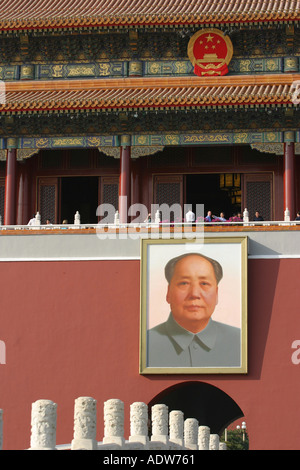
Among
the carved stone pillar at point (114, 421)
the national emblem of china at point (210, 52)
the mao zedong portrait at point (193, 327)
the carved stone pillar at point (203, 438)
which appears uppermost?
the national emblem of china at point (210, 52)

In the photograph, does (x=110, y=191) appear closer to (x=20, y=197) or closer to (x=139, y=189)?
(x=139, y=189)

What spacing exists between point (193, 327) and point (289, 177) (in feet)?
14.6

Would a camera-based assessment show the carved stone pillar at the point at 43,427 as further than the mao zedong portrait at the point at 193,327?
No

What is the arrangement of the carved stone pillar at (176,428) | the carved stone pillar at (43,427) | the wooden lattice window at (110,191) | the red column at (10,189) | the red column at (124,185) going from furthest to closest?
the wooden lattice window at (110,191), the red column at (10,189), the red column at (124,185), the carved stone pillar at (176,428), the carved stone pillar at (43,427)

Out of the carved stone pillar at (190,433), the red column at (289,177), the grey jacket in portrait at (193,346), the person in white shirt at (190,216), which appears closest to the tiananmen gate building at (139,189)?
the red column at (289,177)

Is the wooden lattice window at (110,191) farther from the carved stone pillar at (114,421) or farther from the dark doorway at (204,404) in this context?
the carved stone pillar at (114,421)

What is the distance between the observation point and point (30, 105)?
→ 2705 centimetres

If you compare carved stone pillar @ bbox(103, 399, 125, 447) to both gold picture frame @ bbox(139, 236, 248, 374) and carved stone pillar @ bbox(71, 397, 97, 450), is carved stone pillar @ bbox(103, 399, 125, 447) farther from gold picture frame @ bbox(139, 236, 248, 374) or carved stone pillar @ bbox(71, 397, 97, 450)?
gold picture frame @ bbox(139, 236, 248, 374)

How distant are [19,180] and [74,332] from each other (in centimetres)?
545

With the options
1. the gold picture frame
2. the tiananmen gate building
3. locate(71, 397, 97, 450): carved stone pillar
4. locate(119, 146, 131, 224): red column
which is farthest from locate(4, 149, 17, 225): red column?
locate(71, 397, 97, 450): carved stone pillar

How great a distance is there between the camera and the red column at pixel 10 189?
90.7ft

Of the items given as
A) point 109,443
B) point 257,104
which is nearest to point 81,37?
point 257,104

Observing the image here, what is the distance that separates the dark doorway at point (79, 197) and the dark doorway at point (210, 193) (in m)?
2.40

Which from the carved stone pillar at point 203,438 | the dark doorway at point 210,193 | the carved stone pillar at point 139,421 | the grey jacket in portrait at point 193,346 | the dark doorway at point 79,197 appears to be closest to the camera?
the carved stone pillar at point 139,421
